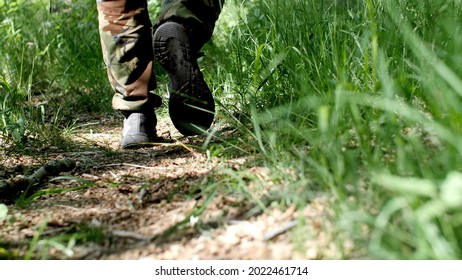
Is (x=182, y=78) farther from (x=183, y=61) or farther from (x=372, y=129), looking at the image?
(x=372, y=129)

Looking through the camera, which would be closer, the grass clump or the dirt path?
the grass clump

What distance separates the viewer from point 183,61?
193cm

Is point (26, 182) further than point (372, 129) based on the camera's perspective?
Yes

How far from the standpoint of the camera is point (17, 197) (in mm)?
1372

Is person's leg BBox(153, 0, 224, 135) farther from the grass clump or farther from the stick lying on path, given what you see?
the stick lying on path

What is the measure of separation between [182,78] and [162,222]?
0.93 metres

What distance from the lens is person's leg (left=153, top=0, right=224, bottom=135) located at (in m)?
1.90

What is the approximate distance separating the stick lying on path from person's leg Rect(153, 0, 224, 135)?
495 millimetres

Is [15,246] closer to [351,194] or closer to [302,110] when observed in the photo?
[351,194]

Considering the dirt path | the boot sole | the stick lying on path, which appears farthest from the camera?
the boot sole

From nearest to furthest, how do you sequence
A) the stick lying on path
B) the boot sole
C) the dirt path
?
the dirt path
the stick lying on path
the boot sole

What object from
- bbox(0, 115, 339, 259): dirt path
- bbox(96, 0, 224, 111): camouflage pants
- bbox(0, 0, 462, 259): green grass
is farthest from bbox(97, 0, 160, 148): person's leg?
bbox(0, 115, 339, 259): dirt path

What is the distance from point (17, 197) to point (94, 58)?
2009 mm

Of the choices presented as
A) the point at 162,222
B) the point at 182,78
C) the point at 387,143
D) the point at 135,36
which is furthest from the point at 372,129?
the point at 135,36
